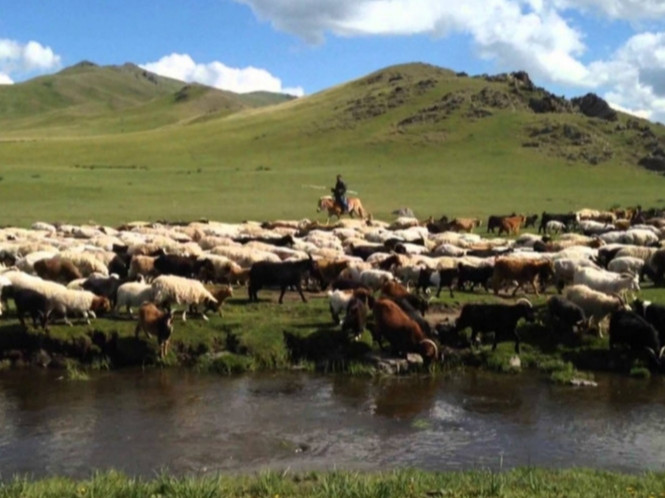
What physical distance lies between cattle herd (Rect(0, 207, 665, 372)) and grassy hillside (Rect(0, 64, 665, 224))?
1541 centimetres

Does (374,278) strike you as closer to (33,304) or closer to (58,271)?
(58,271)

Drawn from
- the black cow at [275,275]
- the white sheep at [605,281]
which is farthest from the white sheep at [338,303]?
the white sheep at [605,281]

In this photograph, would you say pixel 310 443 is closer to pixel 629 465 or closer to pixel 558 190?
pixel 629 465

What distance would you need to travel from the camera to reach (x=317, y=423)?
1182 centimetres

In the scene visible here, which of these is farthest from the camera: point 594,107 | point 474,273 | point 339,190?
point 594,107

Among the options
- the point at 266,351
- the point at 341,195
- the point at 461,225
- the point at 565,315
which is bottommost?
the point at 266,351

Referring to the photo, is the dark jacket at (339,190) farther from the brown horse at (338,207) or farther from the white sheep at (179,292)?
the white sheep at (179,292)

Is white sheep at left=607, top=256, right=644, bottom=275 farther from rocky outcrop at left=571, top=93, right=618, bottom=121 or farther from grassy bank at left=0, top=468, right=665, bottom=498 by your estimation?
rocky outcrop at left=571, top=93, right=618, bottom=121

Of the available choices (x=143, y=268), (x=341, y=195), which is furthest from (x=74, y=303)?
(x=341, y=195)

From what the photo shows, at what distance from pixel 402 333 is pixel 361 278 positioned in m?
3.97

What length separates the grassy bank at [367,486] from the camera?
771cm

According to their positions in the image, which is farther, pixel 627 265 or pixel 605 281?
pixel 627 265

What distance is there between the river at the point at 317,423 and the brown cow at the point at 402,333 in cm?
64

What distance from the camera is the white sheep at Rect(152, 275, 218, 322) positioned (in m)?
16.2
